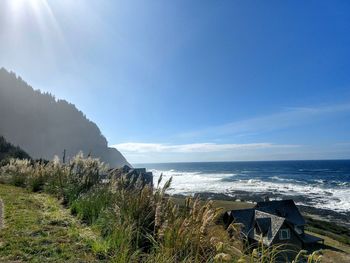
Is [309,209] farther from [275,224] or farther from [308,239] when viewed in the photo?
[275,224]

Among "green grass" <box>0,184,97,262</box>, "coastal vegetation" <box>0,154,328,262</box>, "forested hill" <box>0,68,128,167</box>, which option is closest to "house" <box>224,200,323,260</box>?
"coastal vegetation" <box>0,154,328,262</box>

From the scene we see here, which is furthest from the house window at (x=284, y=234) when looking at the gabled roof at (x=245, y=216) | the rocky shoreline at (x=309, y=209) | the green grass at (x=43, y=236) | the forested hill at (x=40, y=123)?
the forested hill at (x=40, y=123)

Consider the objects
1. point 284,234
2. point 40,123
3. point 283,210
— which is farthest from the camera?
point 40,123

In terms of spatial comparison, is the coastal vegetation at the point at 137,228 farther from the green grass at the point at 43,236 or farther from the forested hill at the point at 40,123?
the forested hill at the point at 40,123

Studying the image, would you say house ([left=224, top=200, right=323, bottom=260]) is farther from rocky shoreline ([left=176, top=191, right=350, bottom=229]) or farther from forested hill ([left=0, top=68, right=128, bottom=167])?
forested hill ([left=0, top=68, right=128, bottom=167])

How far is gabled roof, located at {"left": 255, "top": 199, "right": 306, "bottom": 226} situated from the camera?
106ft

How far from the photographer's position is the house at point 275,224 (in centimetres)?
2531

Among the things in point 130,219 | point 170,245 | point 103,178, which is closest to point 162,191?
point 130,219

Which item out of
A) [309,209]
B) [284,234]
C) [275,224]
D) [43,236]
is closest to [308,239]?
[284,234]

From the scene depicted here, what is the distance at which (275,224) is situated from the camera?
26.0 metres

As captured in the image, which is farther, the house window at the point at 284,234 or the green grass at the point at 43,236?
the house window at the point at 284,234

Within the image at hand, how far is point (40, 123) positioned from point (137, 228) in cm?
13777

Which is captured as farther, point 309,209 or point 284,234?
point 309,209

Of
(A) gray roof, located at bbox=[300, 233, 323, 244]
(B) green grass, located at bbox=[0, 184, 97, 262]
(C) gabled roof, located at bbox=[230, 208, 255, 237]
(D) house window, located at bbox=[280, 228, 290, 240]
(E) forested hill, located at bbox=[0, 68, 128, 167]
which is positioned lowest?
(A) gray roof, located at bbox=[300, 233, 323, 244]
